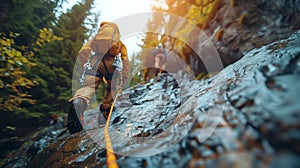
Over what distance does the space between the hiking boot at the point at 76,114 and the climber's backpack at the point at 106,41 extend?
135 centimetres

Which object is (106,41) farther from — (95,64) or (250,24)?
(250,24)

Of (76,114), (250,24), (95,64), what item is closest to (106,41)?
(95,64)

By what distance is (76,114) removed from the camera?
3197 mm

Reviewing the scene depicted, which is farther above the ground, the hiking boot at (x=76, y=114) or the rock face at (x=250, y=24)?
the rock face at (x=250, y=24)

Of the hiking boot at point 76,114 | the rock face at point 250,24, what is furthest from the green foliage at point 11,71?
the rock face at point 250,24

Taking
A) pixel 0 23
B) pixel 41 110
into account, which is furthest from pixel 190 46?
pixel 0 23

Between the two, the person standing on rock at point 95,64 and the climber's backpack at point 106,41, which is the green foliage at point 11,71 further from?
the climber's backpack at point 106,41

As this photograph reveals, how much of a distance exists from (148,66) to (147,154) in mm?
12695

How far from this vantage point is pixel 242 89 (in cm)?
81

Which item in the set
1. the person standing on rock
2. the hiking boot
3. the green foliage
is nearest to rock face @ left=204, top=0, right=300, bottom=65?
the person standing on rock

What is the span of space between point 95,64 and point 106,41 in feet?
2.15

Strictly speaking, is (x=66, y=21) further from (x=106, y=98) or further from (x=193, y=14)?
(x=106, y=98)

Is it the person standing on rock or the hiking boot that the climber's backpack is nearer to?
the person standing on rock

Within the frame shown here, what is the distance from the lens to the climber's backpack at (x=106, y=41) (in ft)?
11.3
